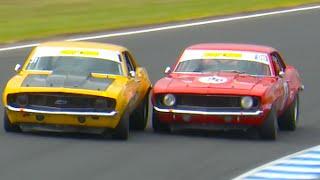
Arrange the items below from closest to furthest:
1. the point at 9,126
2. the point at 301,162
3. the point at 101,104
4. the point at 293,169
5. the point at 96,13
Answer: the point at 293,169, the point at 301,162, the point at 101,104, the point at 9,126, the point at 96,13

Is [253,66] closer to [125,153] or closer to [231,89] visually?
[231,89]

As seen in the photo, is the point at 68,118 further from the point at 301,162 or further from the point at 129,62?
the point at 301,162

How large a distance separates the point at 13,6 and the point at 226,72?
2037 cm

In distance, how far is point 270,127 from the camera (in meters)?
15.3

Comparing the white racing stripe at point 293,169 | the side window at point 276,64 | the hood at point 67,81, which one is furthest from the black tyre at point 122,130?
the side window at point 276,64

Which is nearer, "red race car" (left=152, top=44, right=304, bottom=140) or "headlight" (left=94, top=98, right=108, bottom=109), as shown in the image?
"headlight" (left=94, top=98, right=108, bottom=109)

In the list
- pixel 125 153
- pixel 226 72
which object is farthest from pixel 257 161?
pixel 226 72

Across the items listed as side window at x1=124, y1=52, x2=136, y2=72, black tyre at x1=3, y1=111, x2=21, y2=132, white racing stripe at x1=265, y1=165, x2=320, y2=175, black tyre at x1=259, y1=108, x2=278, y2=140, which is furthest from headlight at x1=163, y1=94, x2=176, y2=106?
white racing stripe at x1=265, y1=165, x2=320, y2=175

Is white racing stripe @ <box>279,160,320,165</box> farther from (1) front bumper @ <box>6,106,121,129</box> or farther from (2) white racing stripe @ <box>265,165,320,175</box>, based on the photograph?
(1) front bumper @ <box>6,106,121,129</box>

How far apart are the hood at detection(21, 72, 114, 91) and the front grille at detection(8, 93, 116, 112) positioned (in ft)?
0.58

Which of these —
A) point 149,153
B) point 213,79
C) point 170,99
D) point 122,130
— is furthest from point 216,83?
point 149,153

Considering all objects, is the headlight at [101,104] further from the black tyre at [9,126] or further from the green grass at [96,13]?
the green grass at [96,13]

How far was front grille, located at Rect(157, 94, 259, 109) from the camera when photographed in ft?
49.8

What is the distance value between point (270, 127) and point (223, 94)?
88cm
